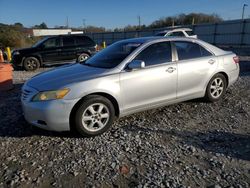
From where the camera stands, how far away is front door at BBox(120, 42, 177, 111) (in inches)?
176

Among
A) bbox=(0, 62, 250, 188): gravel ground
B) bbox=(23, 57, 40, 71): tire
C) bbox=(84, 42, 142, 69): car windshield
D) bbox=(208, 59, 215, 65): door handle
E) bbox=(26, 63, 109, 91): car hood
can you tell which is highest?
bbox=(84, 42, 142, 69): car windshield

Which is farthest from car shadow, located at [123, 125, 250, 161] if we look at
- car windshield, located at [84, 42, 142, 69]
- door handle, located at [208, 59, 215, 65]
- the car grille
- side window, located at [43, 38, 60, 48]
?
side window, located at [43, 38, 60, 48]

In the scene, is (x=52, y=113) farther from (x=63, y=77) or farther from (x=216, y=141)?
(x=216, y=141)

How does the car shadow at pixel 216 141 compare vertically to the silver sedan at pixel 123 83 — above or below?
below

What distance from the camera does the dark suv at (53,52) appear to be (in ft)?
41.3

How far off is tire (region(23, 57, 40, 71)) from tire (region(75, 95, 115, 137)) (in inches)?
368

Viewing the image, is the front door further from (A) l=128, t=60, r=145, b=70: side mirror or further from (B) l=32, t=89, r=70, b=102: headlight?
(B) l=32, t=89, r=70, b=102: headlight

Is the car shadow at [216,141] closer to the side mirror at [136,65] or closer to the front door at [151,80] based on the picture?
the front door at [151,80]

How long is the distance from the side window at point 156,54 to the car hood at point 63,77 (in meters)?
0.80

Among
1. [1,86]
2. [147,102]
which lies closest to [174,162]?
[147,102]

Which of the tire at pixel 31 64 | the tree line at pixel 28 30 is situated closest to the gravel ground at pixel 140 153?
the tire at pixel 31 64

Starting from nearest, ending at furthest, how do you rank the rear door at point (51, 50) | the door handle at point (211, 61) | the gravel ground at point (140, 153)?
1. the gravel ground at point (140, 153)
2. the door handle at point (211, 61)
3. the rear door at point (51, 50)

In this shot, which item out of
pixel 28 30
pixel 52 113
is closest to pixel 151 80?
pixel 52 113

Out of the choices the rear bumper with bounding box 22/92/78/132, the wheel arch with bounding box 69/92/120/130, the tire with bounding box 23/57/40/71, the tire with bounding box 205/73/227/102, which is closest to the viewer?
the rear bumper with bounding box 22/92/78/132
